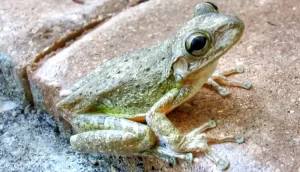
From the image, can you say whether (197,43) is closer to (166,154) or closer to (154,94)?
(154,94)

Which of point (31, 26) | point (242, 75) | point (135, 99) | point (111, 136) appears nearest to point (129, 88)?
point (135, 99)

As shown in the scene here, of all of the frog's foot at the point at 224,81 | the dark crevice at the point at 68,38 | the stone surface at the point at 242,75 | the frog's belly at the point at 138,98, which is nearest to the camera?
the stone surface at the point at 242,75

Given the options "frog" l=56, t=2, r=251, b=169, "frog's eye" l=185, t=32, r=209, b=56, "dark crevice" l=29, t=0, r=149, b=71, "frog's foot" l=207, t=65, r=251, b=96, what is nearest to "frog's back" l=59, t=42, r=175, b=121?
"frog" l=56, t=2, r=251, b=169

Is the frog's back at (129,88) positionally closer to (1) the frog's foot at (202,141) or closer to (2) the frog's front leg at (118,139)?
(2) the frog's front leg at (118,139)

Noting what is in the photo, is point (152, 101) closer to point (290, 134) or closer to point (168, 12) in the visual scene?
point (290, 134)

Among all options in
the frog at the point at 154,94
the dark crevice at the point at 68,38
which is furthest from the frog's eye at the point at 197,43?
the dark crevice at the point at 68,38

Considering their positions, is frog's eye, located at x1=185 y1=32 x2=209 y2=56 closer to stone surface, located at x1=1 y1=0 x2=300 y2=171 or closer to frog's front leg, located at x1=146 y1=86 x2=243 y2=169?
frog's front leg, located at x1=146 y1=86 x2=243 y2=169

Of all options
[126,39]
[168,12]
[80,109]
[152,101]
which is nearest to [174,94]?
[152,101]
